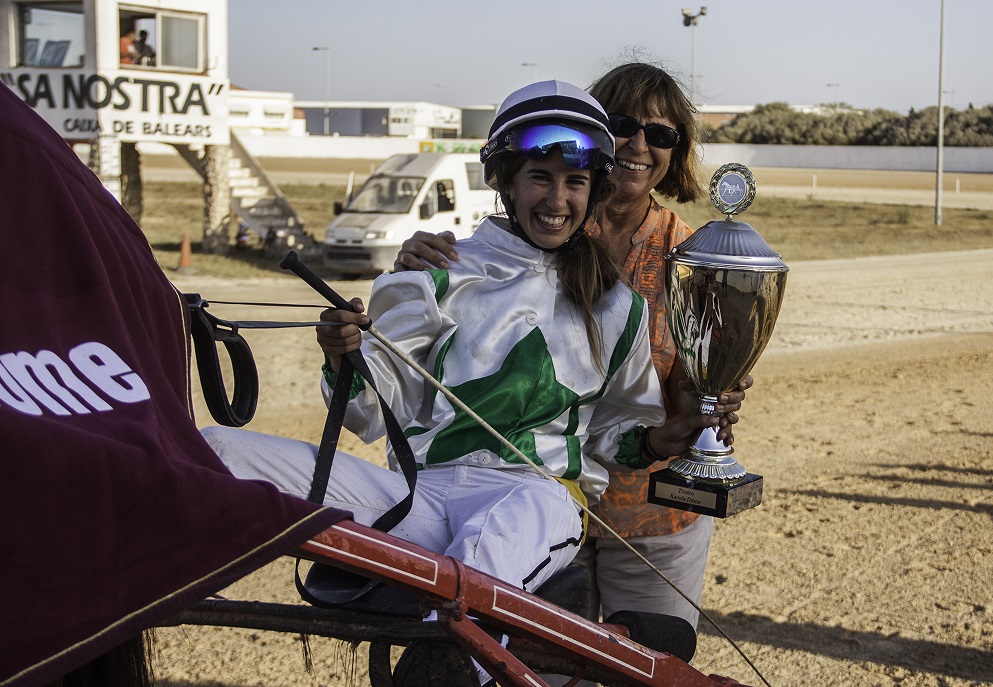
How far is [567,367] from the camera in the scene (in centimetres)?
264

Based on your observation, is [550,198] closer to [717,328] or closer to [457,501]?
[717,328]

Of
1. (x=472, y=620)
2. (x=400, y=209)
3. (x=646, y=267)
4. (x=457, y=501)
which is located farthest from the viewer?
(x=400, y=209)

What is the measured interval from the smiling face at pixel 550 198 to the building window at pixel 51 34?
18635 millimetres

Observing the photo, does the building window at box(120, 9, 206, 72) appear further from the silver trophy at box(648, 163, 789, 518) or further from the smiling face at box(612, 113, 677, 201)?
the silver trophy at box(648, 163, 789, 518)

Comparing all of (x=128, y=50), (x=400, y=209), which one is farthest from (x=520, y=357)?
(x=128, y=50)

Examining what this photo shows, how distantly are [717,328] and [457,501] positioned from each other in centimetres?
82

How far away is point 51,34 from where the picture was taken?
19500 mm

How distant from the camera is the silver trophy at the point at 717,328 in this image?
2.67m

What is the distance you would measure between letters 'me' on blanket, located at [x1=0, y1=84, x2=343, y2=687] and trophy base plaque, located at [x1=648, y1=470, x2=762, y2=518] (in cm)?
120

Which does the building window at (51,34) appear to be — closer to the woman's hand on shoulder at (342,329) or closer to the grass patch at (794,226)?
the grass patch at (794,226)

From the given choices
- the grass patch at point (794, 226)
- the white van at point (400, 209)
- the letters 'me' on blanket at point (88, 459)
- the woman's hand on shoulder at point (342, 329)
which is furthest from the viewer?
the grass patch at point (794, 226)

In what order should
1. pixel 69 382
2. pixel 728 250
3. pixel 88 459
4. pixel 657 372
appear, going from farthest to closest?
1. pixel 657 372
2. pixel 728 250
3. pixel 69 382
4. pixel 88 459

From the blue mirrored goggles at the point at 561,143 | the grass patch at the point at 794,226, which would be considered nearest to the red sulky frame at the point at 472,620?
the blue mirrored goggles at the point at 561,143

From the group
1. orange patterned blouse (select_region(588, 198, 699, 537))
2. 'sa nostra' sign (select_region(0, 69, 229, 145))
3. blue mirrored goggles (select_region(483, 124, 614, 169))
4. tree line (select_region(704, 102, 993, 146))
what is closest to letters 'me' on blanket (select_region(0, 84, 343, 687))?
blue mirrored goggles (select_region(483, 124, 614, 169))
